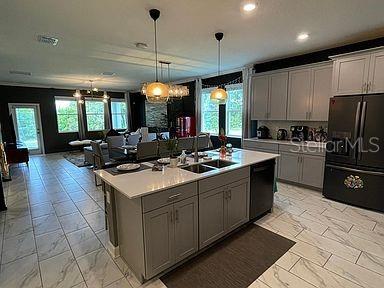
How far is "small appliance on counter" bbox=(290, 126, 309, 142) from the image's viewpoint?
450 cm

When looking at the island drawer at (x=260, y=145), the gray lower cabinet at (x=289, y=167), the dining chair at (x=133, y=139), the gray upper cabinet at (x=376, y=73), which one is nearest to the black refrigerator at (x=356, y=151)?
the gray upper cabinet at (x=376, y=73)

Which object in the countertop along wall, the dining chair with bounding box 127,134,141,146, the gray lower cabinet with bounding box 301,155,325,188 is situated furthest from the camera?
the countertop along wall

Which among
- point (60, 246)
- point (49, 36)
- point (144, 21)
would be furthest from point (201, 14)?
point (60, 246)

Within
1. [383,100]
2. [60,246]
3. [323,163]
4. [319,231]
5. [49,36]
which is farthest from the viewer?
[323,163]

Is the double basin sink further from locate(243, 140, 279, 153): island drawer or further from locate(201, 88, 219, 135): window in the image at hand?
locate(201, 88, 219, 135): window

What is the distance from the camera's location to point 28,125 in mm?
7906

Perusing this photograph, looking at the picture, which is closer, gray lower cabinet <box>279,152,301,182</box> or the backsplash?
gray lower cabinet <box>279,152,301,182</box>

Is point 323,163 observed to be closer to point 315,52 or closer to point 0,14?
point 315,52

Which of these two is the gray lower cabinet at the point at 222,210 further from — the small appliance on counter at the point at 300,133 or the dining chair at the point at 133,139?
the dining chair at the point at 133,139

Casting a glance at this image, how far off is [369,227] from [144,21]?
4131mm

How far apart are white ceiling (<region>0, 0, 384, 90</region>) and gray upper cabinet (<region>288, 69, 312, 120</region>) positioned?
18.6 inches

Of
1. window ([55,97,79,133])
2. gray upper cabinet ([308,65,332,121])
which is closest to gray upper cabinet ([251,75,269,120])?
gray upper cabinet ([308,65,332,121])

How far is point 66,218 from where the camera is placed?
3158 millimetres

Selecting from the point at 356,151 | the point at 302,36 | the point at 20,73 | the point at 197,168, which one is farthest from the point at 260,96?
the point at 20,73
